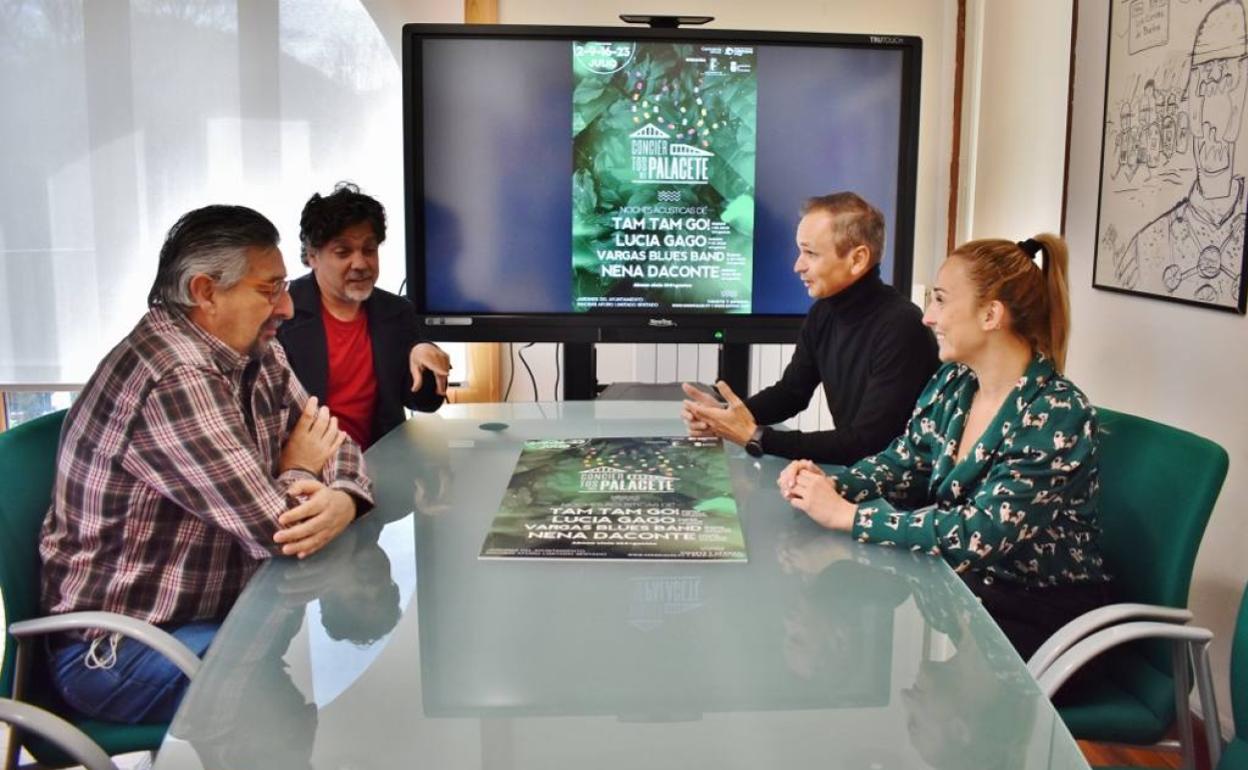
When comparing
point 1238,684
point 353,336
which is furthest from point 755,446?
point 353,336

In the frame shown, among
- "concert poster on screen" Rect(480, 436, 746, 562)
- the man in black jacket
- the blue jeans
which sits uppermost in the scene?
the man in black jacket

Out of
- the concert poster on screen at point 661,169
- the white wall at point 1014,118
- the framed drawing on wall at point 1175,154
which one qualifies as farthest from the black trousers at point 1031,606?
the white wall at point 1014,118

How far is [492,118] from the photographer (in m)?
3.02

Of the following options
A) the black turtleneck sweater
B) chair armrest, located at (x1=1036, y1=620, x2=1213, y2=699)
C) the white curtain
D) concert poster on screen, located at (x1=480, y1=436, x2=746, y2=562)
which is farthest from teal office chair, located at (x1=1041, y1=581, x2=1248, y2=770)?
the white curtain

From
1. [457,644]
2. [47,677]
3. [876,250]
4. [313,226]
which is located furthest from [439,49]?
[457,644]

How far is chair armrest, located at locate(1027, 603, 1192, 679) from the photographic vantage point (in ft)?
4.84

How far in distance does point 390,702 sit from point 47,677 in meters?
0.93

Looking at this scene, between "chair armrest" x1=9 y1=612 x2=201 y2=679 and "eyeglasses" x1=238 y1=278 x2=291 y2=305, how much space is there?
1.90 feet

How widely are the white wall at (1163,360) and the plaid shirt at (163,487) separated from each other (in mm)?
1939

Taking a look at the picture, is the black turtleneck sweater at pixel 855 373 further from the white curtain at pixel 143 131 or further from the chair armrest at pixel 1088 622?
the white curtain at pixel 143 131

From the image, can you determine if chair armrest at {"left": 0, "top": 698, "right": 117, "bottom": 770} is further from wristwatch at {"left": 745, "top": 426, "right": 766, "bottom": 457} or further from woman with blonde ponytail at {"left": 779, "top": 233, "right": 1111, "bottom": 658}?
wristwatch at {"left": 745, "top": 426, "right": 766, "bottom": 457}

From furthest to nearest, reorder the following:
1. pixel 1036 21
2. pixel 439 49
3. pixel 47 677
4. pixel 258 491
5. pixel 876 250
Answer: pixel 1036 21 < pixel 439 49 < pixel 876 250 < pixel 47 677 < pixel 258 491

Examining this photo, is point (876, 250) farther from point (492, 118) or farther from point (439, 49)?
point (439, 49)

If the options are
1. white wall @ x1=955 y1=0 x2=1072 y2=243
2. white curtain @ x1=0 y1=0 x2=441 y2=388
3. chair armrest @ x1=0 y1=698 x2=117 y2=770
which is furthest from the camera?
white curtain @ x1=0 y1=0 x2=441 y2=388
